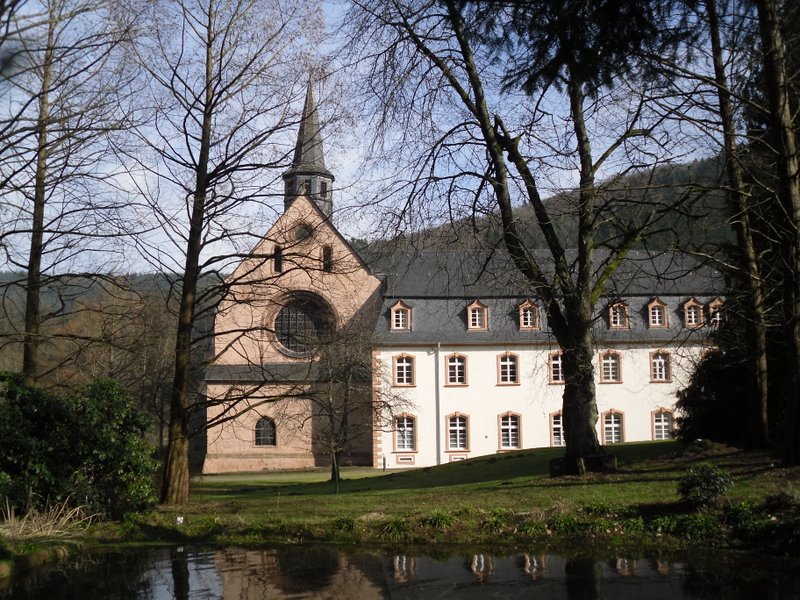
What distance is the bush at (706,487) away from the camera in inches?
399

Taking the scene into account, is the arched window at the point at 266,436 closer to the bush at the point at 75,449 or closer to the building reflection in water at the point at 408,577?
the bush at the point at 75,449

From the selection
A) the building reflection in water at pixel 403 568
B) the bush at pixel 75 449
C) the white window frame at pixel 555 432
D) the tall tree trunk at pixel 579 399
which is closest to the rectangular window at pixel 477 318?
the white window frame at pixel 555 432

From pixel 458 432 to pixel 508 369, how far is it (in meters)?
4.50

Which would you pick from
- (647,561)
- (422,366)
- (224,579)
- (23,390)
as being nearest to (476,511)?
(647,561)

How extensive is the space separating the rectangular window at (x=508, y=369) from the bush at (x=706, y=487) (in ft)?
117

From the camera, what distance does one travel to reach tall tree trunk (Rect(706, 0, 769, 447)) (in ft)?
44.9

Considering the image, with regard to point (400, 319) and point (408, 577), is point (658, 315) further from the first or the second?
point (408, 577)

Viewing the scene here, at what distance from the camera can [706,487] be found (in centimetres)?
1015

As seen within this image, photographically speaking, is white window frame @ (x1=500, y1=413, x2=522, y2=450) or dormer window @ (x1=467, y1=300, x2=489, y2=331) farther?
dormer window @ (x1=467, y1=300, x2=489, y2=331)

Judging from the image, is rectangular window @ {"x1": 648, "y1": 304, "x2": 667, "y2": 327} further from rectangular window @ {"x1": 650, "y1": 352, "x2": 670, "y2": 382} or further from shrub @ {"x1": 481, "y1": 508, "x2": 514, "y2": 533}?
shrub @ {"x1": 481, "y1": 508, "x2": 514, "y2": 533}

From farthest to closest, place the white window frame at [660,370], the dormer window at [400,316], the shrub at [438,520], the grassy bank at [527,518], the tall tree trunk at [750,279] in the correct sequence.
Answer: the dormer window at [400,316] < the white window frame at [660,370] < the tall tree trunk at [750,279] < the shrub at [438,520] < the grassy bank at [527,518]

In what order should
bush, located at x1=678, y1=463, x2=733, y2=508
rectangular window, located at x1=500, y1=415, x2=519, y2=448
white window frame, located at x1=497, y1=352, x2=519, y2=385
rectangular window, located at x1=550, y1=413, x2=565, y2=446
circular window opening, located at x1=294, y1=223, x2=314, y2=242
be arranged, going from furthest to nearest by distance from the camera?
1. white window frame, located at x1=497, y1=352, x2=519, y2=385
2. rectangular window, located at x1=550, y1=413, x2=565, y2=446
3. rectangular window, located at x1=500, y1=415, x2=519, y2=448
4. circular window opening, located at x1=294, y1=223, x2=314, y2=242
5. bush, located at x1=678, y1=463, x2=733, y2=508

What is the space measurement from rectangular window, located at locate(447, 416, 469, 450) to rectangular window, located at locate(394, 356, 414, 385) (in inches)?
122

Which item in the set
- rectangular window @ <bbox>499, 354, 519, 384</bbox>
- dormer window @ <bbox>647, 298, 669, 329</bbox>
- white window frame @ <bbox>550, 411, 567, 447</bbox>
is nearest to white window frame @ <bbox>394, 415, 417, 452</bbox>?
rectangular window @ <bbox>499, 354, 519, 384</bbox>
